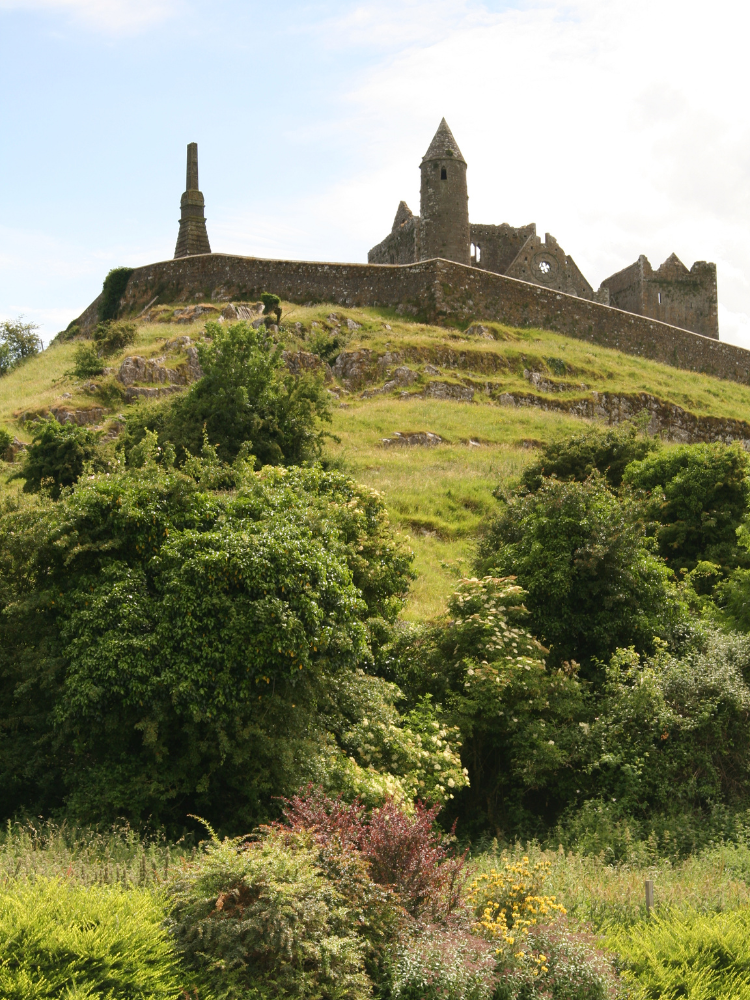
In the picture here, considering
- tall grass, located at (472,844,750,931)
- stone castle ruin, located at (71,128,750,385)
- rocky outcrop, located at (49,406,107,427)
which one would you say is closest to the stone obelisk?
stone castle ruin, located at (71,128,750,385)

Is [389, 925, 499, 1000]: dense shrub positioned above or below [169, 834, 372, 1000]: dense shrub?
below

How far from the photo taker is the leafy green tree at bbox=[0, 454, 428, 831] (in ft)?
37.9

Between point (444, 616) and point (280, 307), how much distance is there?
2865 cm

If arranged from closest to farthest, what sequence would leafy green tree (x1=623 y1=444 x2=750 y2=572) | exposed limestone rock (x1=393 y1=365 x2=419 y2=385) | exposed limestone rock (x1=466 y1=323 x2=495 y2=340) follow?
leafy green tree (x1=623 y1=444 x2=750 y2=572) → exposed limestone rock (x1=393 y1=365 x2=419 y2=385) → exposed limestone rock (x1=466 y1=323 x2=495 y2=340)

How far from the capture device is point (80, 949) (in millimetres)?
6805

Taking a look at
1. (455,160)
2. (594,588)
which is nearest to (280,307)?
(455,160)

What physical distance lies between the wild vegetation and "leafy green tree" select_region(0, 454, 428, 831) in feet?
0.15

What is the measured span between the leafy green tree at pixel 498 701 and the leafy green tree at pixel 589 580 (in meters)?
1.11

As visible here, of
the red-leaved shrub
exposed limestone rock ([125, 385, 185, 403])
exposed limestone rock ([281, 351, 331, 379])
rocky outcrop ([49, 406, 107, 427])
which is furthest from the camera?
exposed limestone rock ([281, 351, 331, 379])

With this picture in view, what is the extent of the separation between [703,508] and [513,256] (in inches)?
1453

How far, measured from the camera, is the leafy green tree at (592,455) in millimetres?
25750

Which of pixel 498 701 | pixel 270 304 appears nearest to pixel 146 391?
pixel 270 304

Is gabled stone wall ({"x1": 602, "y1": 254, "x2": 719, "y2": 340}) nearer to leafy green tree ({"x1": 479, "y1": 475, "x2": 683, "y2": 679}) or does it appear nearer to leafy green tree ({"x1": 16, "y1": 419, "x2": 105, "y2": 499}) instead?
leafy green tree ({"x1": 479, "y1": 475, "x2": 683, "y2": 679})

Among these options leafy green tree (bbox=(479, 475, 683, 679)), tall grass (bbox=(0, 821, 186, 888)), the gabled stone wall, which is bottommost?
tall grass (bbox=(0, 821, 186, 888))
